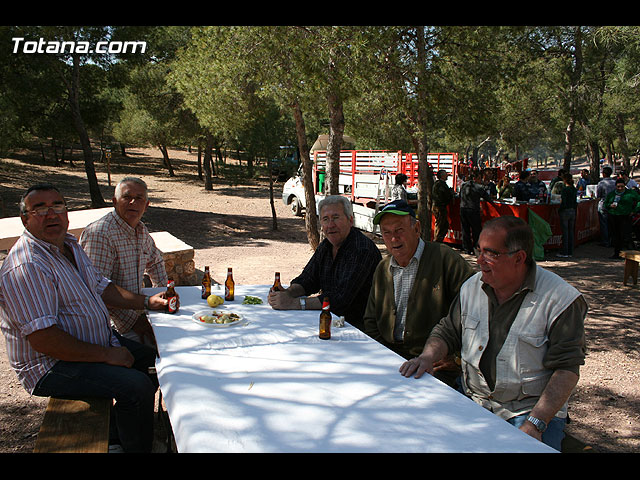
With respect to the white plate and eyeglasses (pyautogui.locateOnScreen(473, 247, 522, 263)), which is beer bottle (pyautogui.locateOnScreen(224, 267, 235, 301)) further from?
eyeglasses (pyautogui.locateOnScreen(473, 247, 522, 263))

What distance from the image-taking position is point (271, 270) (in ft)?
33.0

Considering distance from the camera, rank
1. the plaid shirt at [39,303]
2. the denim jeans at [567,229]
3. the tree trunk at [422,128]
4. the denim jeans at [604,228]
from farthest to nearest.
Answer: the denim jeans at [604,228] → the denim jeans at [567,229] → the tree trunk at [422,128] → the plaid shirt at [39,303]

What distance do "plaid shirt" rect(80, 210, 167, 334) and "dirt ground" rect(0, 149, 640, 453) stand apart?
1050 mm

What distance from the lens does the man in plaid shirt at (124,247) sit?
4.07 metres

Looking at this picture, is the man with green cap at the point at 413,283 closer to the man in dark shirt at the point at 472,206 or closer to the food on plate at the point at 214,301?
the food on plate at the point at 214,301

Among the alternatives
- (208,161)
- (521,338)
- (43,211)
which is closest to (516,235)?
(521,338)

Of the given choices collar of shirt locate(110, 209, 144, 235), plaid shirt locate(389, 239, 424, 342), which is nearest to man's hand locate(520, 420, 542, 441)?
plaid shirt locate(389, 239, 424, 342)

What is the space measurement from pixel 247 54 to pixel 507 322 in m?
6.54

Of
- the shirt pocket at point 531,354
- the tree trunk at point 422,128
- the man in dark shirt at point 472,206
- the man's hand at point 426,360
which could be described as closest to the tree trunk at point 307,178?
the tree trunk at point 422,128

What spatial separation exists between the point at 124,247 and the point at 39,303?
1.30 metres

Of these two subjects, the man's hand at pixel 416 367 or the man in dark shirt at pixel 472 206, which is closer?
the man's hand at pixel 416 367

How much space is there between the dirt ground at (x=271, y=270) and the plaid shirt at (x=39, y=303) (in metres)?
1.10
